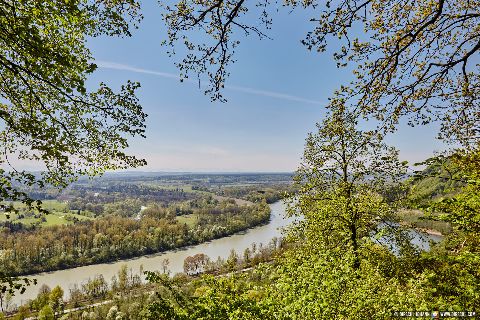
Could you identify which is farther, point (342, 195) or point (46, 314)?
point (46, 314)

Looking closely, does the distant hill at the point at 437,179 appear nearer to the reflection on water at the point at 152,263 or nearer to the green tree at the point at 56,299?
the reflection on water at the point at 152,263

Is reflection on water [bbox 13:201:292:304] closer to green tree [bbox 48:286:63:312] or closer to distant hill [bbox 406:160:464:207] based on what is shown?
green tree [bbox 48:286:63:312]

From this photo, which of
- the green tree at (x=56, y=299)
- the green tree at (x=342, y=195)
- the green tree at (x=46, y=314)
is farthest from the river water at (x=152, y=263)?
the green tree at (x=342, y=195)

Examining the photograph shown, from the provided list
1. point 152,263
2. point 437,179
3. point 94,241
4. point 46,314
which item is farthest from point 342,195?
point 94,241

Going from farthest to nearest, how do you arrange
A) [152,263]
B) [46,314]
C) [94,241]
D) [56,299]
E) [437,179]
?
[94,241] < [152,263] < [56,299] < [46,314] < [437,179]

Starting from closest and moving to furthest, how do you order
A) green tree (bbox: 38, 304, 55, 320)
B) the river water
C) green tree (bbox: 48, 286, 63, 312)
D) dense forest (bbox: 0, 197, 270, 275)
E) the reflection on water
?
green tree (bbox: 38, 304, 55, 320) < green tree (bbox: 48, 286, 63, 312) < the river water < the reflection on water < dense forest (bbox: 0, 197, 270, 275)

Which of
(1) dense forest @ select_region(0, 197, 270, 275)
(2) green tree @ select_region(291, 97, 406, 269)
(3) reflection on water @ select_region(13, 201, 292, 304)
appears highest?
(2) green tree @ select_region(291, 97, 406, 269)

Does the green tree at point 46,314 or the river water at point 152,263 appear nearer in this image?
the green tree at point 46,314

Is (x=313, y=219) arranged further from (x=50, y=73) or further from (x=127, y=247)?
(x=127, y=247)

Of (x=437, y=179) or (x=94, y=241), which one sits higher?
(x=437, y=179)

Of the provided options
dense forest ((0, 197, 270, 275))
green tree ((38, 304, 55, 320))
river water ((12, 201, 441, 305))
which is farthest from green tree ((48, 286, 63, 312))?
dense forest ((0, 197, 270, 275))

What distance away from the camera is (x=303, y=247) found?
40.2 ft

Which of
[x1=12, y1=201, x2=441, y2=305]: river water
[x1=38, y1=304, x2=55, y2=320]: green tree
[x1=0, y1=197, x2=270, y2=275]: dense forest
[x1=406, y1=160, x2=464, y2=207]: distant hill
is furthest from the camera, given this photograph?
[x1=0, y1=197, x2=270, y2=275]: dense forest

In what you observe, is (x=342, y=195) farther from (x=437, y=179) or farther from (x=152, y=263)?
(x=152, y=263)
